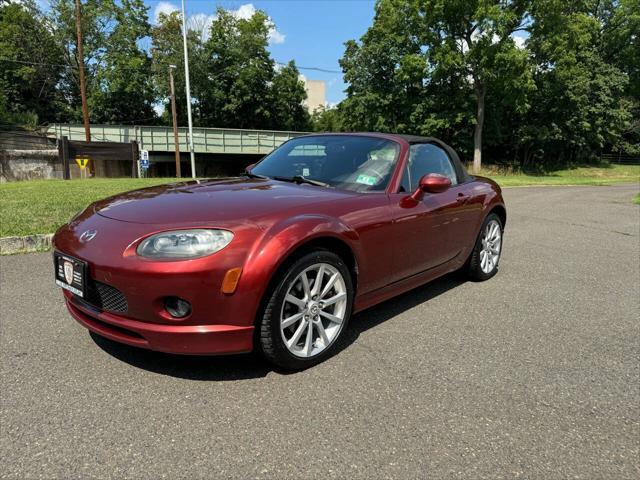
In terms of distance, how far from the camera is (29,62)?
44.3 m

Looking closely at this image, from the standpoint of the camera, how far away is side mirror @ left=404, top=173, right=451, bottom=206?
11.0 ft

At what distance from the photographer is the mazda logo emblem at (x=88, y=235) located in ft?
8.51

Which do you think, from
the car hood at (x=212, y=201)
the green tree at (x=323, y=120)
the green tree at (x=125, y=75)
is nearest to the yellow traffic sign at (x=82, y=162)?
the car hood at (x=212, y=201)

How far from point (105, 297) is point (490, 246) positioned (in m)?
3.76

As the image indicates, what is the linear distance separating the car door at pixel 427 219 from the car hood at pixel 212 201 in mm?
506

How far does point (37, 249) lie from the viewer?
18.8 feet

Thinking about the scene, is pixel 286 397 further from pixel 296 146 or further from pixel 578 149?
pixel 578 149

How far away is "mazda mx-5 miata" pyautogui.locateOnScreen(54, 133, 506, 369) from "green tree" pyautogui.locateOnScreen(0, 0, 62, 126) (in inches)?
1899

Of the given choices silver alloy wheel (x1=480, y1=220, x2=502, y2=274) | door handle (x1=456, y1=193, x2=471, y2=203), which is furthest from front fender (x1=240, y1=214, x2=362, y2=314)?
silver alloy wheel (x1=480, y1=220, x2=502, y2=274)

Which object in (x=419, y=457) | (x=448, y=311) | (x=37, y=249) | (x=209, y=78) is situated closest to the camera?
(x=419, y=457)

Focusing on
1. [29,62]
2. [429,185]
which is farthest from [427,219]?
[29,62]

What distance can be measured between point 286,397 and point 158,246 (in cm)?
104

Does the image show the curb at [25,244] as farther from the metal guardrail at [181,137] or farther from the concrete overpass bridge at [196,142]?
the concrete overpass bridge at [196,142]

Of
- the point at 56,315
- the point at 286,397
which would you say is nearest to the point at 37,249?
the point at 56,315
